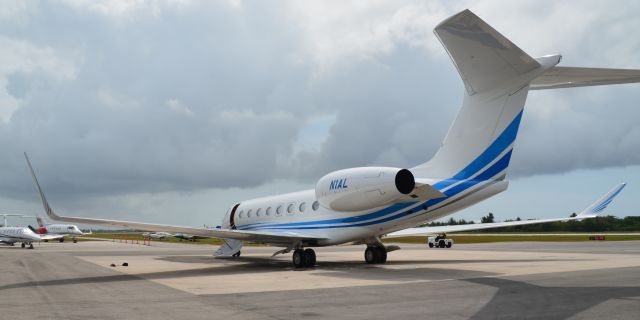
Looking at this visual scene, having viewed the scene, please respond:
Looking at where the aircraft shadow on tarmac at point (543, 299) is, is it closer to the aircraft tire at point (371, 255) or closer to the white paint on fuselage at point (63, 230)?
the aircraft tire at point (371, 255)

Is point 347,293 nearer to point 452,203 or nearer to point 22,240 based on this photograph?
point 452,203

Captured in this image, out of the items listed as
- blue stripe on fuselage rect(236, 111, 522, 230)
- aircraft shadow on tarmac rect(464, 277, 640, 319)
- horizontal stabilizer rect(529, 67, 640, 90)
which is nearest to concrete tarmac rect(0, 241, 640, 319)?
aircraft shadow on tarmac rect(464, 277, 640, 319)

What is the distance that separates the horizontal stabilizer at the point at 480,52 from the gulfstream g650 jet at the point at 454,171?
2 centimetres

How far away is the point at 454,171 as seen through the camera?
14.5 meters

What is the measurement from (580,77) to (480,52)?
2.30 m

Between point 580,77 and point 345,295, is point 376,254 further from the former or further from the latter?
point 580,77

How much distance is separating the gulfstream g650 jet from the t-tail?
21 millimetres

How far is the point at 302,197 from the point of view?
2006 cm

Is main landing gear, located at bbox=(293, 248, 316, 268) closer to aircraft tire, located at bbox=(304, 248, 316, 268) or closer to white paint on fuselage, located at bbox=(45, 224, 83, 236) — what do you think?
aircraft tire, located at bbox=(304, 248, 316, 268)

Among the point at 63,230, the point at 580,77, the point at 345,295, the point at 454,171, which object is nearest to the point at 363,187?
the point at 454,171

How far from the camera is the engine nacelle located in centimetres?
1446

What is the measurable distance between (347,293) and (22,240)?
149ft

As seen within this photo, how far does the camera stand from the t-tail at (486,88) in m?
11.5

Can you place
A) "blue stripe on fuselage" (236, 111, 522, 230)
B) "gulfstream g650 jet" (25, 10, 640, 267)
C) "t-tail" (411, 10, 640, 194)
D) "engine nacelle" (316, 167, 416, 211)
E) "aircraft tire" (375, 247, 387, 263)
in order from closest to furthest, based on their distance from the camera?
"t-tail" (411, 10, 640, 194) → "gulfstream g650 jet" (25, 10, 640, 267) → "blue stripe on fuselage" (236, 111, 522, 230) → "engine nacelle" (316, 167, 416, 211) → "aircraft tire" (375, 247, 387, 263)
